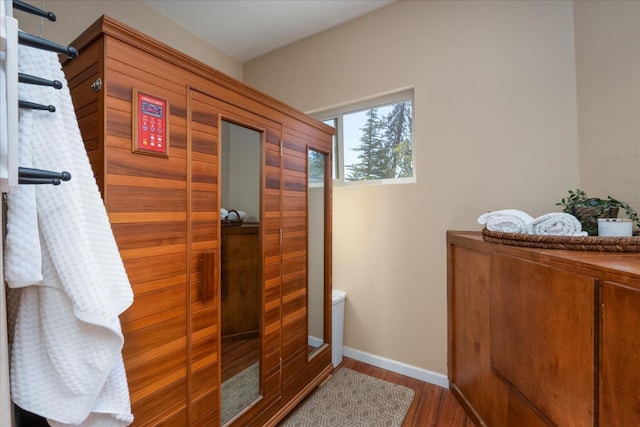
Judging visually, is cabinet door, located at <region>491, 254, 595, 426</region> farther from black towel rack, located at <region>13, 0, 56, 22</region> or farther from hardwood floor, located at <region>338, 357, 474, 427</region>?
black towel rack, located at <region>13, 0, 56, 22</region>

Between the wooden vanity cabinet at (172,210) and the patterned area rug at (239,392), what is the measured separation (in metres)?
0.04

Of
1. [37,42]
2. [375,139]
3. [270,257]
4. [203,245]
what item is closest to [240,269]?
[270,257]

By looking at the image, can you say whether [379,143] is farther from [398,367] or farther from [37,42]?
[37,42]

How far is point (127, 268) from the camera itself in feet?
3.03

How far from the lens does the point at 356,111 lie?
2.32 metres

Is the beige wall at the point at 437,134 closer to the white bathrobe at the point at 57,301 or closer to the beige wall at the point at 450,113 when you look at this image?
the beige wall at the point at 450,113

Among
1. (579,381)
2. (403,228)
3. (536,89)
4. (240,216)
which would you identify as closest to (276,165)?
(240,216)

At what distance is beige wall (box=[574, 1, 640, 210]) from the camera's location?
127 centimetres

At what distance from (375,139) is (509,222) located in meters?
1.24

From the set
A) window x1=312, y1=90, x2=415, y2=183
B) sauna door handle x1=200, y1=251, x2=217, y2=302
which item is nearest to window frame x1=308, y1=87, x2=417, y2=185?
window x1=312, y1=90, x2=415, y2=183

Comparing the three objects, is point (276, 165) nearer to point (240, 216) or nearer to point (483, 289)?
point (240, 216)

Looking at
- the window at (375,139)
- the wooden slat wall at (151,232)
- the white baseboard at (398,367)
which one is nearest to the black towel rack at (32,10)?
the wooden slat wall at (151,232)

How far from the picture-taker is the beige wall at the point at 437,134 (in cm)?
160

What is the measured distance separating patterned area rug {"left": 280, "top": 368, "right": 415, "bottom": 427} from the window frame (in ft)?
4.79
